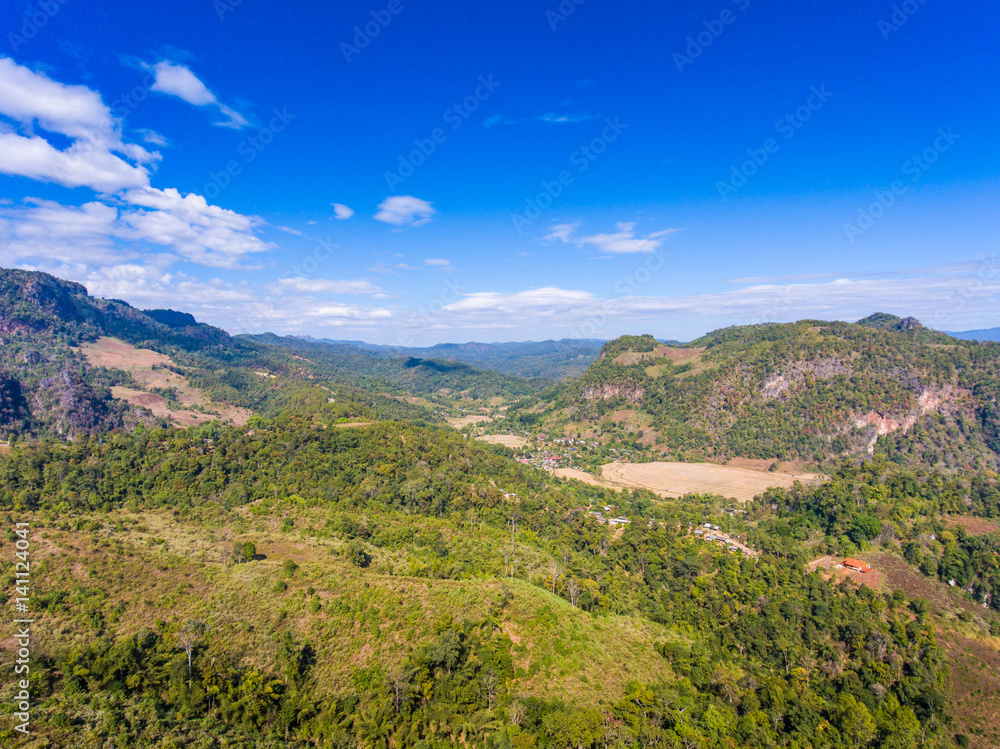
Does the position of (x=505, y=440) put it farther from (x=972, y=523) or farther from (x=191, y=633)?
(x=191, y=633)

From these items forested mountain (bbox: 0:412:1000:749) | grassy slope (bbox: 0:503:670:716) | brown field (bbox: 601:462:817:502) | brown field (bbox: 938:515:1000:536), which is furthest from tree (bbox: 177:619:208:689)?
brown field (bbox: 938:515:1000:536)

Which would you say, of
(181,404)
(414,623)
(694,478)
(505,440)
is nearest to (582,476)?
(694,478)

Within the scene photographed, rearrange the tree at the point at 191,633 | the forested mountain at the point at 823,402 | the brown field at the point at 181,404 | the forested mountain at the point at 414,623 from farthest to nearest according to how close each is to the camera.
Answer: the brown field at the point at 181,404 → the forested mountain at the point at 823,402 → the tree at the point at 191,633 → the forested mountain at the point at 414,623

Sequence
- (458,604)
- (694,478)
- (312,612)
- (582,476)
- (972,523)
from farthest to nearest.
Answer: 1. (582,476)
2. (694,478)
3. (972,523)
4. (458,604)
5. (312,612)

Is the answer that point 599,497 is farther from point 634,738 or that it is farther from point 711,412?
point 711,412

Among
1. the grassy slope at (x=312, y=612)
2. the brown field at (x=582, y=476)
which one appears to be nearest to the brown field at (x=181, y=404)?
the brown field at (x=582, y=476)

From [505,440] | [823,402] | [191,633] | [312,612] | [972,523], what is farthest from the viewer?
[505,440]

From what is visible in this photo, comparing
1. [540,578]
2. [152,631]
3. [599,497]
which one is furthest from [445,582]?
[599,497]

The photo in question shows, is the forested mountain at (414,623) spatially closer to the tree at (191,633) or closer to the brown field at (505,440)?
the tree at (191,633)
